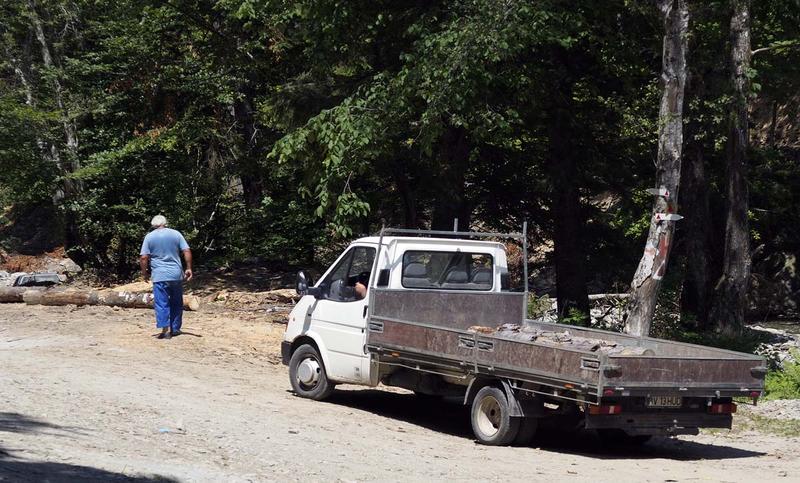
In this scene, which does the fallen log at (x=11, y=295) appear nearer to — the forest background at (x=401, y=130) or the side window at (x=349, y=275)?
the forest background at (x=401, y=130)

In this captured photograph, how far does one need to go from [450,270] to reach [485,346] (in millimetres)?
2292

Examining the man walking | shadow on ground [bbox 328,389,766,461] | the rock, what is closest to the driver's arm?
shadow on ground [bbox 328,389,766,461]

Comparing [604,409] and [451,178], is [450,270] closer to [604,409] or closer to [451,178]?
[604,409]

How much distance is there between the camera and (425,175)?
23.4m

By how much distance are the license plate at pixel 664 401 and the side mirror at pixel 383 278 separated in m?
3.70

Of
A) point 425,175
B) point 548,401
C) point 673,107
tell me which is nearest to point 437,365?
point 548,401

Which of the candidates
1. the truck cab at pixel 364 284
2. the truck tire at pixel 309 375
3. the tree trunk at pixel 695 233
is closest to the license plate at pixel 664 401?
the truck cab at pixel 364 284

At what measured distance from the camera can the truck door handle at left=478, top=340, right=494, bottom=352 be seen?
1085 cm

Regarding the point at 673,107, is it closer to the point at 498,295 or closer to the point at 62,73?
the point at 498,295

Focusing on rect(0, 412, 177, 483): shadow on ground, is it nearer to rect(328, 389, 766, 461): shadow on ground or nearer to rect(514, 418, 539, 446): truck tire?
rect(514, 418, 539, 446): truck tire

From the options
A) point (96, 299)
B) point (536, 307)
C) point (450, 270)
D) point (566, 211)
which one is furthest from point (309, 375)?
point (96, 299)

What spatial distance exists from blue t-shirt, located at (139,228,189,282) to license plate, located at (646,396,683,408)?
28.4ft

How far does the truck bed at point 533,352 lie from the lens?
9.95 m

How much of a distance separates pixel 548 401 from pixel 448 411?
135 inches
